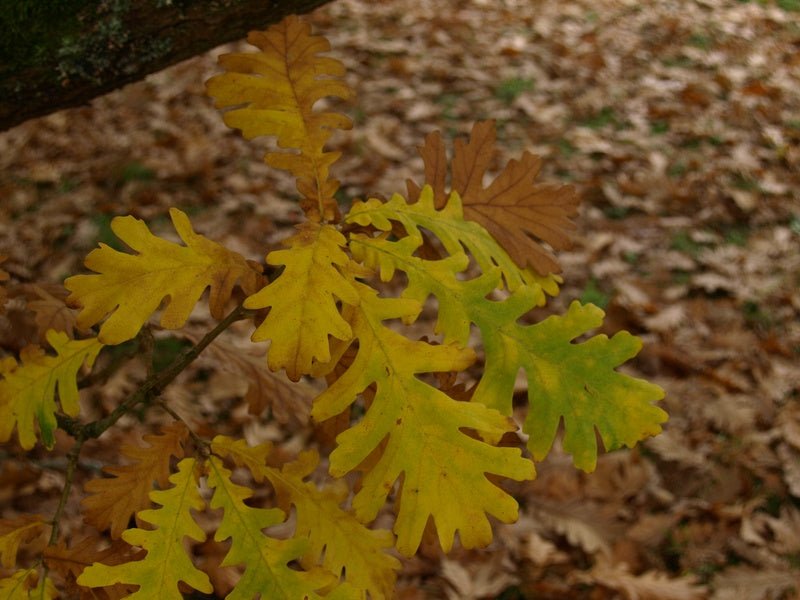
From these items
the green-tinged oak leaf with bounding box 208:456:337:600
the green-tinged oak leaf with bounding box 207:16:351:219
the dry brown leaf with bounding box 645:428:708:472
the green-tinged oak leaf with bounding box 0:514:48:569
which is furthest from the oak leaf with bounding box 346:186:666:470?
the dry brown leaf with bounding box 645:428:708:472

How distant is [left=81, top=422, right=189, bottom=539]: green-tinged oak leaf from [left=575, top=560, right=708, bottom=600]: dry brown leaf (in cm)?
137

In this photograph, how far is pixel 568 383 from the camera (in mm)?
868

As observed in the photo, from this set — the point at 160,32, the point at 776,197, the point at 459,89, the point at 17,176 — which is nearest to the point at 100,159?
the point at 17,176

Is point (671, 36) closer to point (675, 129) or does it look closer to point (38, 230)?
point (675, 129)

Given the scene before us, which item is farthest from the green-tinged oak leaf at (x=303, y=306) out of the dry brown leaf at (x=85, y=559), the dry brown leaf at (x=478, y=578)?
the dry brown leaf at (x=478, y=578)

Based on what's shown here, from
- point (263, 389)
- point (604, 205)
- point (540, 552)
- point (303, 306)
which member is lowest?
point (540, 552)

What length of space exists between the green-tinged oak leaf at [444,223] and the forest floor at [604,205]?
0.40 meters

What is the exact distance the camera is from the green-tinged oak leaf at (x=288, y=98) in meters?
0.99

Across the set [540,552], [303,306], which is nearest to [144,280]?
[303,306]

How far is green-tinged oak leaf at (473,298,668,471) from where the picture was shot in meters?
0.86

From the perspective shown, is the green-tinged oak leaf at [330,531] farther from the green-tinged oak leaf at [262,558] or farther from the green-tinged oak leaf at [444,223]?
the green-tinged oak leaf at [444,223]

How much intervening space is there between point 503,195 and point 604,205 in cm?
227

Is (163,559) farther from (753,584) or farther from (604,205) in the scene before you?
(604,205)

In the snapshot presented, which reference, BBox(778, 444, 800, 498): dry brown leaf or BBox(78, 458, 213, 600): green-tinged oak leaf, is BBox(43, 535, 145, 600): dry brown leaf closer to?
BBox(78, 458, 213, 600): green-tinged oak leaf
